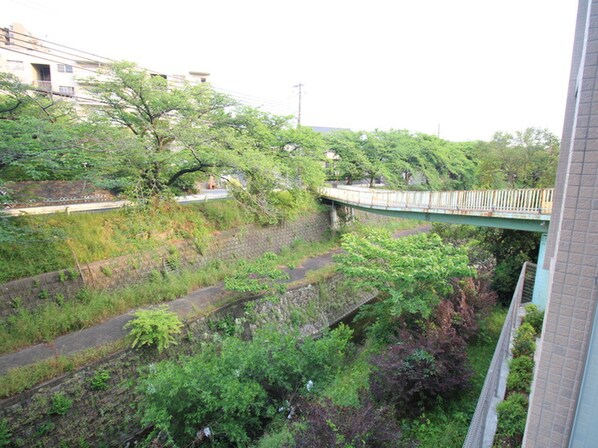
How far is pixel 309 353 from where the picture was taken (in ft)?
26.4

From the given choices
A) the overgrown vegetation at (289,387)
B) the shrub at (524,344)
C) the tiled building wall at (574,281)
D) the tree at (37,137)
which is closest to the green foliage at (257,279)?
the overgrown vegetation at (289,387)

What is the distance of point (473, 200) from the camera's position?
38.9 feet

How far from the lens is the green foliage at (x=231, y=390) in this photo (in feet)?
21.0

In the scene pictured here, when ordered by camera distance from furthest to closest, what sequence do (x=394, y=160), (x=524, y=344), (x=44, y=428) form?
(x=394, y=160)
(x=44, y=428)
(x=524, y=344)

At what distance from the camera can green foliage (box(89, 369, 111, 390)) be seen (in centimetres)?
794

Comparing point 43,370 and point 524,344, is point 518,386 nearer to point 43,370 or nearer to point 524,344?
point 524,344

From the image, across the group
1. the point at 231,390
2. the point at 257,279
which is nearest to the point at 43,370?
the point at 231,390

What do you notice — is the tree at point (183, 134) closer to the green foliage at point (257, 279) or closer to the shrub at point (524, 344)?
the green foliage at point (257, 279)

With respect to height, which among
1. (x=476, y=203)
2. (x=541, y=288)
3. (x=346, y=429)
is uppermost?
(x=476, y=203)

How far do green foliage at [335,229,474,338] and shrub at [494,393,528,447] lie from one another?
301cm

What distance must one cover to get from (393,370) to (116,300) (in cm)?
889

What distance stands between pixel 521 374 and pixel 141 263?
12.1 m

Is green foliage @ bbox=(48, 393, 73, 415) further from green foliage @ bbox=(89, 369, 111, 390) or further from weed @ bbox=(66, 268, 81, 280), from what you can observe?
weed @ bbox=(66, 268, 81, 280)

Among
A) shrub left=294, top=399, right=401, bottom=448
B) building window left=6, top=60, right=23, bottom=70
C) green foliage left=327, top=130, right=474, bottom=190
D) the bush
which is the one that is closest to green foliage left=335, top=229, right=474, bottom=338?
the bush
